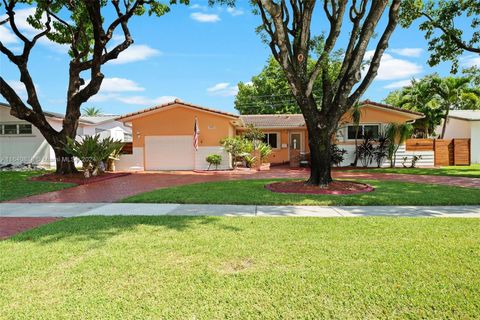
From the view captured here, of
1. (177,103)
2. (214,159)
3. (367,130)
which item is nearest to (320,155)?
(214,159)

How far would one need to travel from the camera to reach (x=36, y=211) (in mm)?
8703

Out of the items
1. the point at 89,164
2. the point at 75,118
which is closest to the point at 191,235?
the point at 89,164

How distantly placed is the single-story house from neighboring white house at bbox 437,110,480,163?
158 inches

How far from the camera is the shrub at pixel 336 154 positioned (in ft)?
71.6

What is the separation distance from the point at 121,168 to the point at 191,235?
1717 centimetres

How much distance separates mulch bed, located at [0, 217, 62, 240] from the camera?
6.57 m

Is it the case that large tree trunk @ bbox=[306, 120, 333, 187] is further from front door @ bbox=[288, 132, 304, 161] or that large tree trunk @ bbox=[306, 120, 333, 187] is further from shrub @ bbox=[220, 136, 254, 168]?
front door @ bbox=[288, 132, 304, 161]

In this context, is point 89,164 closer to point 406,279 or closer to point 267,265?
point 267,265

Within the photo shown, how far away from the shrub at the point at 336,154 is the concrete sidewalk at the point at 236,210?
1339cm

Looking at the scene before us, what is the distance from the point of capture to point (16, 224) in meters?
7.27

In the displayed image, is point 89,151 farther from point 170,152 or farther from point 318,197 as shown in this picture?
point 318,197

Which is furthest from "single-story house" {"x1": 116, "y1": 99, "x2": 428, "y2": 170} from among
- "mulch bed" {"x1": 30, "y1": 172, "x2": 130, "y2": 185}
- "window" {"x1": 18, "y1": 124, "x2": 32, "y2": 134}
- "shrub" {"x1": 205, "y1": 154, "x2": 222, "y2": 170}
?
"window" {"x1": 18, "y1": 124, "x2": 32, "y2": 134}

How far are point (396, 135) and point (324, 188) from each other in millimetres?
12263

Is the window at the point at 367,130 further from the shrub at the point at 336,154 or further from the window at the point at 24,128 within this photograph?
the window at the point at 24,128
